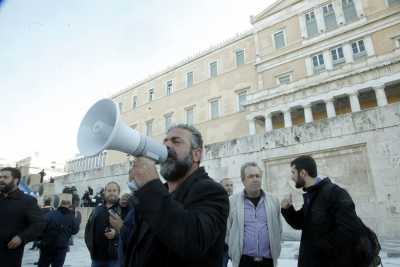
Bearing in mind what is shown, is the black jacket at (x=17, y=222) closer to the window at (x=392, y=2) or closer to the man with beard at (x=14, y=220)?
the man with beard at (x=14, y=220)

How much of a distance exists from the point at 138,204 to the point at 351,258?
6.70 ft

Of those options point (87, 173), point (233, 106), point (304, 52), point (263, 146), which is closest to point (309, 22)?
point (304, 52)

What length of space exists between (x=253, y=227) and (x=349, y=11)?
995 inches

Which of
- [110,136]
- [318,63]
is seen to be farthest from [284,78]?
[110,136]

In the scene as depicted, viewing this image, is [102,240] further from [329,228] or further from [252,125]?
[252,125]

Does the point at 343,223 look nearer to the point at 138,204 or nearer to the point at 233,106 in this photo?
the point at 138,204

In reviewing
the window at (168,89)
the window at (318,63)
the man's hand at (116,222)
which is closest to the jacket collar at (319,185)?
the man's hand at (116,222)

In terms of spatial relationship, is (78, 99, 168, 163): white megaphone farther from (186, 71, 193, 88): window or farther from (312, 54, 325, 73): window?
(186, 71, 193, 88): window

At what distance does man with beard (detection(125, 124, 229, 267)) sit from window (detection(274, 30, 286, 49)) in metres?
26.2

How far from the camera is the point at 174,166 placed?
165 centimetres

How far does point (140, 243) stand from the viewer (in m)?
1.41

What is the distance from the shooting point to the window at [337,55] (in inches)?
840

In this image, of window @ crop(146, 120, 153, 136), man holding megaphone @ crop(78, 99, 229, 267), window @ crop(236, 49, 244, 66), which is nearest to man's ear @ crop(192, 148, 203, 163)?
man holding megaphone @ crop(78, 99, 229, 267)

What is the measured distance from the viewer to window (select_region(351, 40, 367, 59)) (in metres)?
20.7
